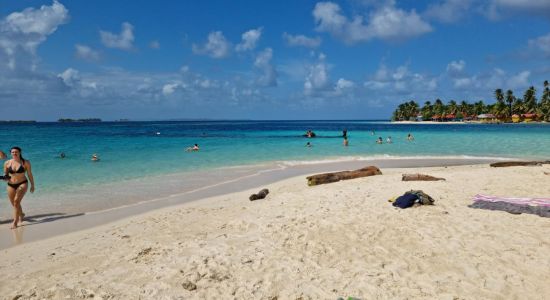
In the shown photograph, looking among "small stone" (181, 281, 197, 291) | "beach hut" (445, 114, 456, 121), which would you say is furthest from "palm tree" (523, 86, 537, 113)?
"small stone" (181, 281, 197, 291)

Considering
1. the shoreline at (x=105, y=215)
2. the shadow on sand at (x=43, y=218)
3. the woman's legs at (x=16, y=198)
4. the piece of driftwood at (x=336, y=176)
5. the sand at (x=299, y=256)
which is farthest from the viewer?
the piece of driftwood at (x=336, y=176)

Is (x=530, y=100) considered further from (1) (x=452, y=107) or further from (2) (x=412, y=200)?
(2) (x=412, y=200)

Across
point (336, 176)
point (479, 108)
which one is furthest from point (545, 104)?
point (336, 176)

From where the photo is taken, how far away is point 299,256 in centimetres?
661

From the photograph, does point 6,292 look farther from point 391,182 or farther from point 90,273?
point 391,182

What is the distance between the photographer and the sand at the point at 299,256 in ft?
17.7

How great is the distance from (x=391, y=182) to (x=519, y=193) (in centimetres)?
410

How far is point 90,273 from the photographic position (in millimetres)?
6039

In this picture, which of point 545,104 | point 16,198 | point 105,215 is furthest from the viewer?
point 545,104

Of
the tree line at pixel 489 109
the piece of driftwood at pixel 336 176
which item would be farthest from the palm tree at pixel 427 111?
the piece of driftwood at pixel 336 176

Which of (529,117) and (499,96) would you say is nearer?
(529,117)

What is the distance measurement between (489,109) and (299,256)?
157426 millimetres

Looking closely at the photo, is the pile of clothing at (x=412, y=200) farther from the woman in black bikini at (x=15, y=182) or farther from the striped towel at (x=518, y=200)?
the woman in black bikini at (x=15, y=182)

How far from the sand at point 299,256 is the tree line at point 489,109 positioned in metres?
133
